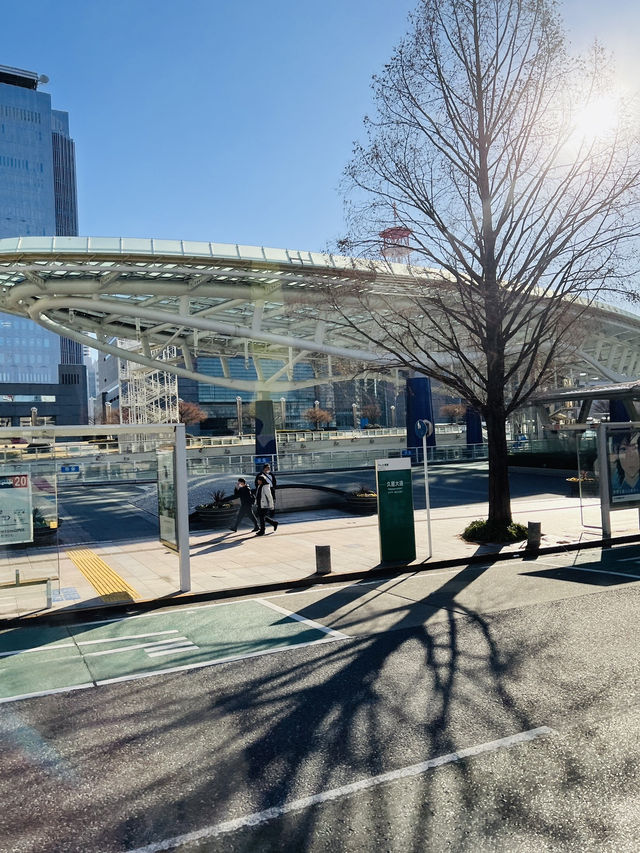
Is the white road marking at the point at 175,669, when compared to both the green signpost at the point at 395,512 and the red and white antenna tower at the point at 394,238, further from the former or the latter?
the red and white antenna tower at the point at 394,238

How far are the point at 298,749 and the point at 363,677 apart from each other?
5.44 ft

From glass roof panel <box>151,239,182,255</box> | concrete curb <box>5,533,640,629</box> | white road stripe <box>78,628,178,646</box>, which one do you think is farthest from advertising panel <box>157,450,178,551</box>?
glass roof panel <box>151,239,182,255</box>

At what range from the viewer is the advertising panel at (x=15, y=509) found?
986 centimetres

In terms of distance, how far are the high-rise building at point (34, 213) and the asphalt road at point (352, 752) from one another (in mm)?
81298

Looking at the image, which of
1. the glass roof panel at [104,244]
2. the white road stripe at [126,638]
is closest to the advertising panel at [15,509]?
the white road stripe at [126,638]

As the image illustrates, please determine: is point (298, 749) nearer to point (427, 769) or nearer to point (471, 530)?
point (427, 769)

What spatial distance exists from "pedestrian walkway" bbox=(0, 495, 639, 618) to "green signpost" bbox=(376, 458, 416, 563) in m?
0.39

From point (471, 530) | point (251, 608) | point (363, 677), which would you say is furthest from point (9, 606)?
point (471, 530)

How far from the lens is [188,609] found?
1008 centimetres

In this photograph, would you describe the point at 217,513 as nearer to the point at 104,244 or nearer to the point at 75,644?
the point at 75,644

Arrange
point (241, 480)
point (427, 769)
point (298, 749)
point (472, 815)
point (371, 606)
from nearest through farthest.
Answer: point (472, 815) → point (427, 769) → point (298, 749) → point (371, 606) → point (241, 480)

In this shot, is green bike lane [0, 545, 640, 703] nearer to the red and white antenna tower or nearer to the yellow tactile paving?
the yellow tactile paving

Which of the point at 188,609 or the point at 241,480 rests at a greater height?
the point at 241,480

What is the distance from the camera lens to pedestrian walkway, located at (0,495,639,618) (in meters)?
10.2
